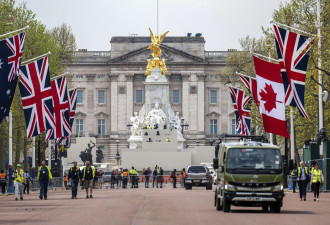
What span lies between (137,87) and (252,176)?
121m

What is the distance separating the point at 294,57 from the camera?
131 ft

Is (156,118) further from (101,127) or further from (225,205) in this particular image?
(225,205)

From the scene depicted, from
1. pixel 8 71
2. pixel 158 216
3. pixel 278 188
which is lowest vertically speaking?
pixel 158 216

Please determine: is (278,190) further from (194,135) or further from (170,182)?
(194,135)

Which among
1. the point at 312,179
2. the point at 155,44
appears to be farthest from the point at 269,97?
the point at 155,44

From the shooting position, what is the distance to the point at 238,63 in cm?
9838

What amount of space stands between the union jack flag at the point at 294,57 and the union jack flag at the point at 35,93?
495 inches

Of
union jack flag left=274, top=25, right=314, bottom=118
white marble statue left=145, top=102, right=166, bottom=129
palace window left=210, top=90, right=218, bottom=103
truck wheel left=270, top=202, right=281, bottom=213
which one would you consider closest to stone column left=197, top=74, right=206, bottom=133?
palace window left=210, top=90, right=218, bottom=103

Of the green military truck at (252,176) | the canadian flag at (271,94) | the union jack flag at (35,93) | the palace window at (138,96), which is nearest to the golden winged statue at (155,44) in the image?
the palace window at (138,96)

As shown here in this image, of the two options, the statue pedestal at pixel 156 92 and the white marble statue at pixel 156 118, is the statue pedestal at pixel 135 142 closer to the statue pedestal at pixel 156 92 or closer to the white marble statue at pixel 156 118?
the white marble statue at pixel 156 118

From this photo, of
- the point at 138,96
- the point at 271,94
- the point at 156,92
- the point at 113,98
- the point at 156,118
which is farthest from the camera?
the point at 138,96

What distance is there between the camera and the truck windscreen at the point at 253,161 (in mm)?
31312

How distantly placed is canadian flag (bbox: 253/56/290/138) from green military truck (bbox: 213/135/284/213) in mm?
9666

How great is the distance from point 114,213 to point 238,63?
6849 cm
